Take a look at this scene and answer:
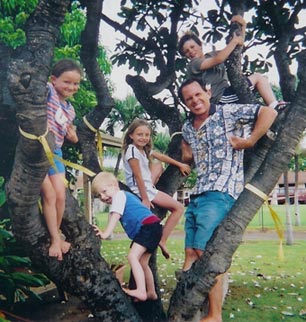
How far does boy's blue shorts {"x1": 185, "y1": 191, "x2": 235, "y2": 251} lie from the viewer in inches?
53.2

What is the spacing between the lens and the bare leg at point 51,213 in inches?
51.8

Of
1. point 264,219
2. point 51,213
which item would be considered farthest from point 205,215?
point 264,219

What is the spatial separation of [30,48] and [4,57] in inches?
27.8

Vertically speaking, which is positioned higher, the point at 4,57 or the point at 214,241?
the point at 4,57

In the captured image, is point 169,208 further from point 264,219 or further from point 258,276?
point 258,276

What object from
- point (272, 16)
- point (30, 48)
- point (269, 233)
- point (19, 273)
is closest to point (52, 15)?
point (30, 48)

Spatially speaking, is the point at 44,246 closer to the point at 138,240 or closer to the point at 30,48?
the point at 138,240

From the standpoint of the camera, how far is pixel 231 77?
5.72 feet

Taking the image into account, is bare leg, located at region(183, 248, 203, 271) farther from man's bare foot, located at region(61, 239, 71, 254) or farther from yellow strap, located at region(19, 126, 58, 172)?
yellow strap, located at region(19, 126, 58, 172)

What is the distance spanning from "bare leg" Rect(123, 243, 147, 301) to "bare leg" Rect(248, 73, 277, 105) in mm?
701

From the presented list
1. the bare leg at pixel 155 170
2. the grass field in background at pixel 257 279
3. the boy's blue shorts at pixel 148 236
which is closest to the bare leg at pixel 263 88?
the bare leg at pixel 155 170

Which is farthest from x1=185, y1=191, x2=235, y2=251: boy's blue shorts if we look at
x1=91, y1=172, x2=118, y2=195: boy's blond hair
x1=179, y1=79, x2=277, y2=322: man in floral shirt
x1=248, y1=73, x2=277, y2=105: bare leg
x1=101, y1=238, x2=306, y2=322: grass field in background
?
x1=101, y1=238, x2=306, y2=322: grass field in background

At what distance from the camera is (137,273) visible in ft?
4.74

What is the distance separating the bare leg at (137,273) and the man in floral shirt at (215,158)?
140mm
